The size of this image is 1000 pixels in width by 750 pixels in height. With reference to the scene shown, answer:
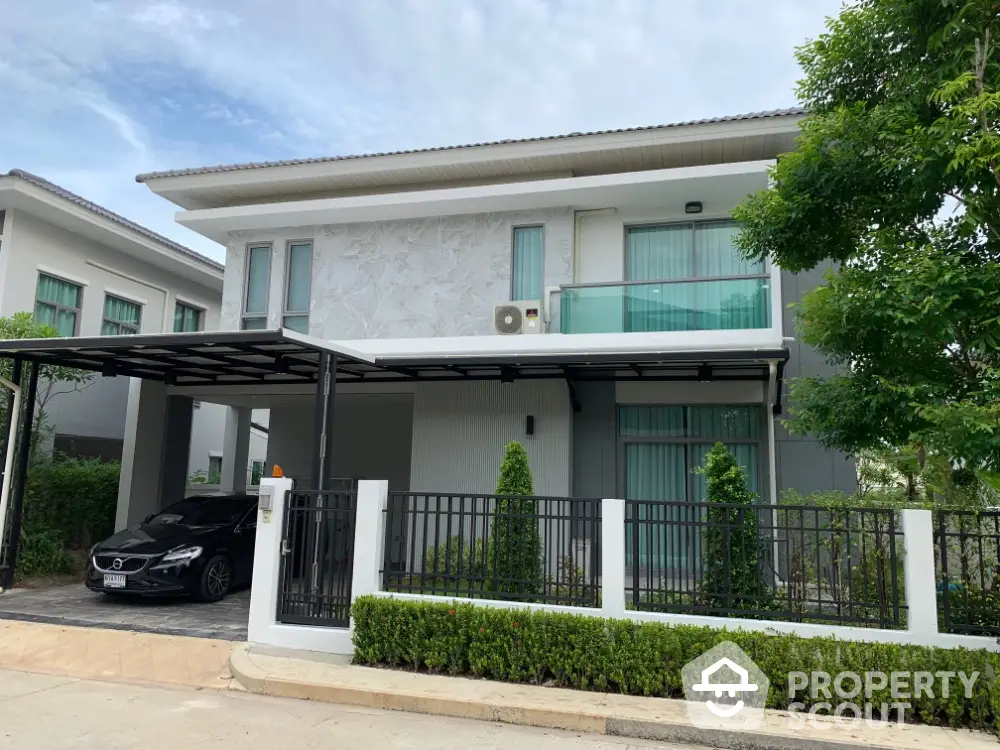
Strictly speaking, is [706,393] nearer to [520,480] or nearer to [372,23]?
[520,480]

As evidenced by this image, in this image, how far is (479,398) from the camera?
38.2ft

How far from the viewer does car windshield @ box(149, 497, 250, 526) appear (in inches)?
A: 423

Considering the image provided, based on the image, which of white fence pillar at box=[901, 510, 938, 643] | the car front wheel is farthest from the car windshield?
white fence pillar at box=[901, 510, 938, 643]

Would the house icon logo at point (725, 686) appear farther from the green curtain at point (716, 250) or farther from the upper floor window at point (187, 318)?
the upper floor window at point (187, 318)

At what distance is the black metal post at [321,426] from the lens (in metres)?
8.34

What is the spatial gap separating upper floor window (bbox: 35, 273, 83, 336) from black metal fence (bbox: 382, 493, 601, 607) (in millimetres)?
10313

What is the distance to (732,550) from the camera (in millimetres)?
6973

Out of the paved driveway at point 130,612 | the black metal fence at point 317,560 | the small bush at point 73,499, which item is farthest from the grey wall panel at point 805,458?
the small bush at point 73,499

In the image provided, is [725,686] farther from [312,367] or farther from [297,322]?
[297,322]

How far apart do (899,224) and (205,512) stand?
975 cm

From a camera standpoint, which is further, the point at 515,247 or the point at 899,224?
the point at 515,247

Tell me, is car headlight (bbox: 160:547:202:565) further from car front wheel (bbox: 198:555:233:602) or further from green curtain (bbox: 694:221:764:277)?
green curtain (bbox: 694:221:764:277)

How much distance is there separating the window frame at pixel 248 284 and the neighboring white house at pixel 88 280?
3.29 metres

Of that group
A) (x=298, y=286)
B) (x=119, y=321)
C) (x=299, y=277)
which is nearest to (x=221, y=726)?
(x=298, y=286)
